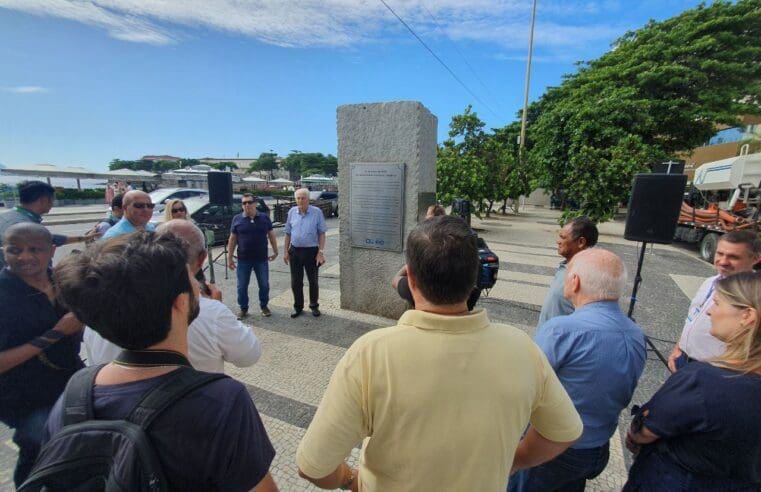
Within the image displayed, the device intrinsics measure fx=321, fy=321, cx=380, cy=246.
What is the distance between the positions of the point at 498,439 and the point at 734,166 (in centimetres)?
1566

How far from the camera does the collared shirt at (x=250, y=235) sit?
15.1 ft

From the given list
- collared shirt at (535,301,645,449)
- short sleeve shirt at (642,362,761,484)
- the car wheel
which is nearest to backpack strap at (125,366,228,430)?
collared shirt at (535,301,645,449)

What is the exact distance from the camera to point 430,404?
0.91 metres

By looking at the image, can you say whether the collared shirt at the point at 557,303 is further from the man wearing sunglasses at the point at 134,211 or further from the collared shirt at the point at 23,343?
the man wearing sunglasses at the point at 134,211

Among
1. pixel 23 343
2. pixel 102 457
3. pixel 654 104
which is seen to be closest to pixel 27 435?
pixel 23 343

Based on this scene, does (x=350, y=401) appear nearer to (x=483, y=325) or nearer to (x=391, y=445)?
(x=391, y=445)

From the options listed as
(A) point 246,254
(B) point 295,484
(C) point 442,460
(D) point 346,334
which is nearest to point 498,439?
(C) point 442,460

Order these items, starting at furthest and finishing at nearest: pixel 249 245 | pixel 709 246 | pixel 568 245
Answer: pixel 709 246 < pixel 249 245 < pixel 568 245

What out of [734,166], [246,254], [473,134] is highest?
[473,134]

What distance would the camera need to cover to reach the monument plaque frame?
14.3 feet

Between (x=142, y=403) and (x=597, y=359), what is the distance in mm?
1696

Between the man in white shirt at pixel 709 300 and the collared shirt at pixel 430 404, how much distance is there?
211cm

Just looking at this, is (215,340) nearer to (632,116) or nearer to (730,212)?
(730,212)

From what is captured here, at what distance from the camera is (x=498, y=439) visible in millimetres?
961
